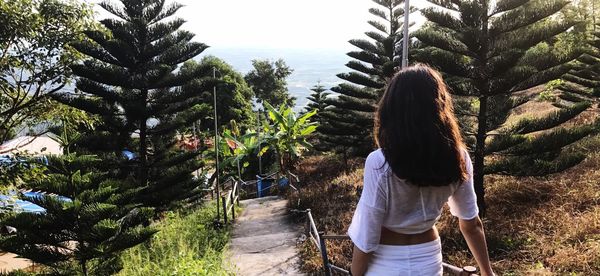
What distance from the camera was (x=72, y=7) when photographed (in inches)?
233

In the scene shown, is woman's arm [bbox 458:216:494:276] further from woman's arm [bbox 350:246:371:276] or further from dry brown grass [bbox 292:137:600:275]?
dry brown grass [bbox 292:137:600:275]

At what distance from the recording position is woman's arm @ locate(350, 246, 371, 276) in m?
1.51

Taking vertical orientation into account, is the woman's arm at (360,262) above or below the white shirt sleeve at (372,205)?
below

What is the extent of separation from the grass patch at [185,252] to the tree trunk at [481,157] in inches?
147

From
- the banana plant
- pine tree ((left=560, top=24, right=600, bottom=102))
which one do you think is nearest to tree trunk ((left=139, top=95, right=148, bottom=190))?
the banana plant

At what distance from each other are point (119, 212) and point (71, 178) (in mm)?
1029

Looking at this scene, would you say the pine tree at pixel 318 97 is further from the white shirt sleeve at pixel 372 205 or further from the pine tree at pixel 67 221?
the white shirt sleeve at pixel 372 205

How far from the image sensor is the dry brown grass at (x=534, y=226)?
14.8 ft

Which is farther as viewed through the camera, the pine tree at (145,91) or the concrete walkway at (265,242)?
the pine tree at (145,91)

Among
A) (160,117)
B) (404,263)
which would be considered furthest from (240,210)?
(404,263)

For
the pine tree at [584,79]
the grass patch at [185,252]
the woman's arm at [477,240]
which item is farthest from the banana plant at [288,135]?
the woman's arm at [477,240]

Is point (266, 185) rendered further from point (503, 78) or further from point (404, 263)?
point (404, 263)

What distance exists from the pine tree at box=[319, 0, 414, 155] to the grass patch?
6086 mm

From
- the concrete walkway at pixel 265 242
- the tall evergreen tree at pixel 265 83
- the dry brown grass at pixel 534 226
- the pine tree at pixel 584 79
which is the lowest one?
the concrete walkway at pixel 265 242
